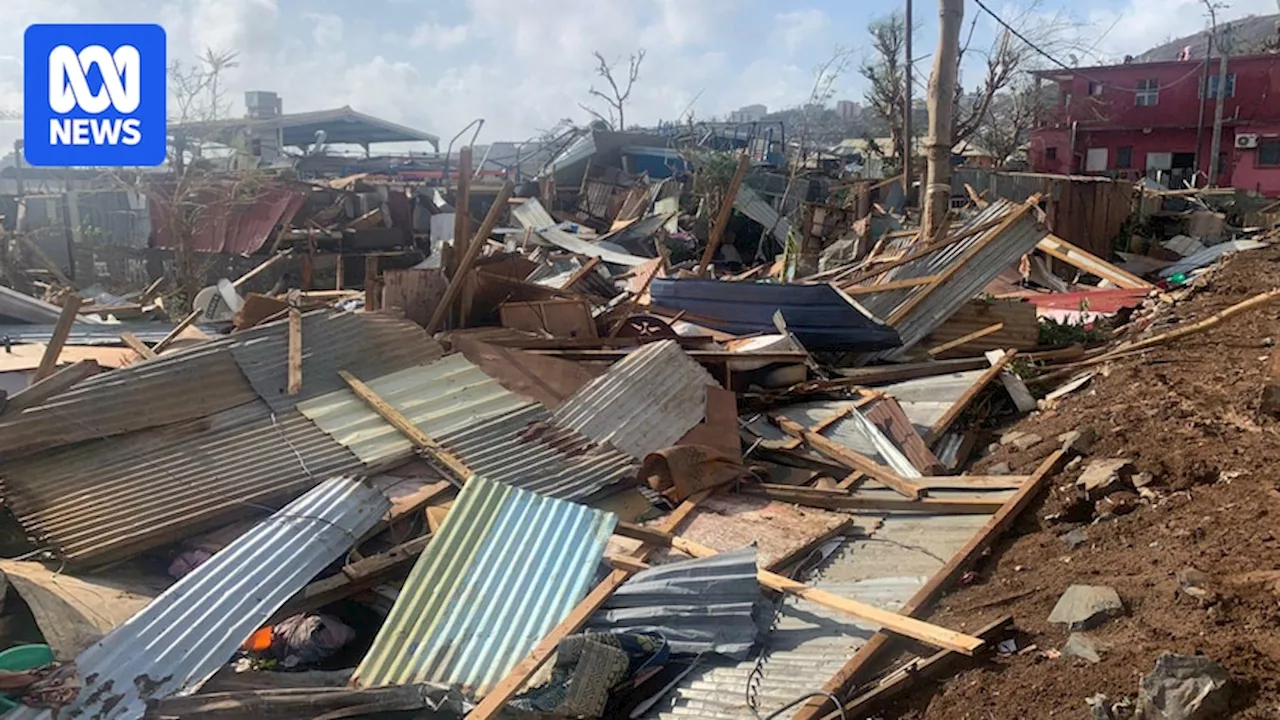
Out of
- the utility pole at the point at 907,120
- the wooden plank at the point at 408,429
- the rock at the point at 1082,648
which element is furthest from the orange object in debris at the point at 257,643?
the utility pole at the point at 907,120

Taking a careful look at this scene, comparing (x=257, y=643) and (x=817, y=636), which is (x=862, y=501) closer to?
(x=817, y=636)

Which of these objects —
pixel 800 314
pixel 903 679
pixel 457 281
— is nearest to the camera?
pixel 903 679

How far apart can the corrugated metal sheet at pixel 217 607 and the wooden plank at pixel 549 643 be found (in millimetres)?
1154

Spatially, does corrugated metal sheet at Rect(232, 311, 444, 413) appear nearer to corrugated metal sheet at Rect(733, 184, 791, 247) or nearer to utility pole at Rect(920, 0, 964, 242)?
utility pole at Rect(920, 0, 964, 242)

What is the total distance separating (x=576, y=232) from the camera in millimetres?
18141

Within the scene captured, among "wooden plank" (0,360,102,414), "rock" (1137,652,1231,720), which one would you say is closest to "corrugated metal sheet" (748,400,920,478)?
"rock" (1137,652,1231,720)

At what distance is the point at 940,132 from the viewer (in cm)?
1022

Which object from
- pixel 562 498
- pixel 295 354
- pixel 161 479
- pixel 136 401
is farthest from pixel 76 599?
pixel 562 498

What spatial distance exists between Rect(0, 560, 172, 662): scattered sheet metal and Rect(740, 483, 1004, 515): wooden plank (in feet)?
11.3

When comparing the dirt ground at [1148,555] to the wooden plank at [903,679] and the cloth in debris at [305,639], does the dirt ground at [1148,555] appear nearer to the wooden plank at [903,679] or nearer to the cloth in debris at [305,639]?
the wooden plank at [903,679]

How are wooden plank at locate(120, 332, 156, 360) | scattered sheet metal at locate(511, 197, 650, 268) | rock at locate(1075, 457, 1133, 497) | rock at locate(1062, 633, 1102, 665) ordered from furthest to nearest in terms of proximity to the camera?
scattered sheet metal at locate(511, 197, 650, 268)
wooden plank at locate(120, 332, 156, 360)
rock at locate(1075, 457, 1133, 497)
rock at locate(1062, 633, 1102, 665)

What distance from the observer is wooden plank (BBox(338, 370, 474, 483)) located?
217 inches

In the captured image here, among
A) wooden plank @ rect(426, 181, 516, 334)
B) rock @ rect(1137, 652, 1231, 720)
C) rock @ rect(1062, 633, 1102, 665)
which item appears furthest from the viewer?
wooden plank @ rect(426, 181, 516, 334)

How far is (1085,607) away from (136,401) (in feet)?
16.5
